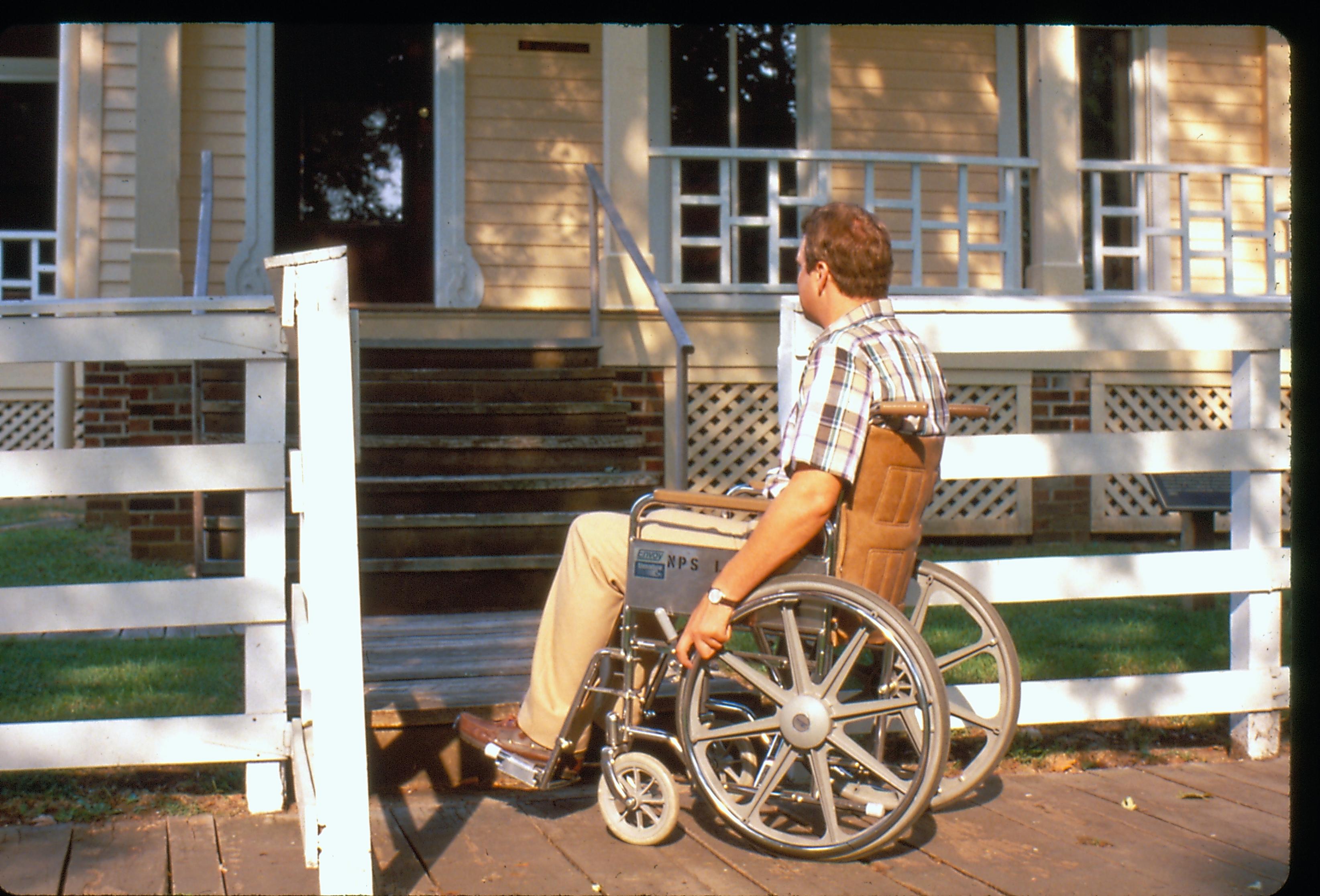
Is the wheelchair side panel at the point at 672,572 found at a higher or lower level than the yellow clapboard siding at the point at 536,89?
lower

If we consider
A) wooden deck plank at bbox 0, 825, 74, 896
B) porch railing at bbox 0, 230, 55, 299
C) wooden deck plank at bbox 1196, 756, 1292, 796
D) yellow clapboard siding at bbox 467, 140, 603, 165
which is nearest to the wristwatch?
wooden deck plank at bbox 0, 825, 74, 896

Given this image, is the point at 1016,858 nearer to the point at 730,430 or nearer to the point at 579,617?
the point at 579,617

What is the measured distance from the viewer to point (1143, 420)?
895 centimetres

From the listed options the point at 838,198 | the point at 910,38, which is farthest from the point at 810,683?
the point at 910,38

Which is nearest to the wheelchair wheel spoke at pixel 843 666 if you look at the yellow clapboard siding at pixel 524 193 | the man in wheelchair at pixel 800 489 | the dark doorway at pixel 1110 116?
the man in wheelchair at pixel 800 489

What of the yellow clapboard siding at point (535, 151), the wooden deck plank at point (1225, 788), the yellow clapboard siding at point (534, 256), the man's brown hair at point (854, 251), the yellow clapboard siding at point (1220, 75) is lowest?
the wooden deck plank at point (1225, 788)

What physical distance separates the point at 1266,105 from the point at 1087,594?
7936 mm

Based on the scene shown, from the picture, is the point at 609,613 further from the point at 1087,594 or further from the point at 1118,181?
the point at 1118,181

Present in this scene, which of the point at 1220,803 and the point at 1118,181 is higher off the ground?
the point at 1118,181

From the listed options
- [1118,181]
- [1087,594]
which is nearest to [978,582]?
[1087,594]

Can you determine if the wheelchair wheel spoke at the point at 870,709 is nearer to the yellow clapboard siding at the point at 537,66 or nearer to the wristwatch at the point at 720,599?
the wristwatch at the point at 720,599

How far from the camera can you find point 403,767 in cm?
331

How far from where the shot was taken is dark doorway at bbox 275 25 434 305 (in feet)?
28.5

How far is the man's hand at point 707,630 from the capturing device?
2.62 metres
